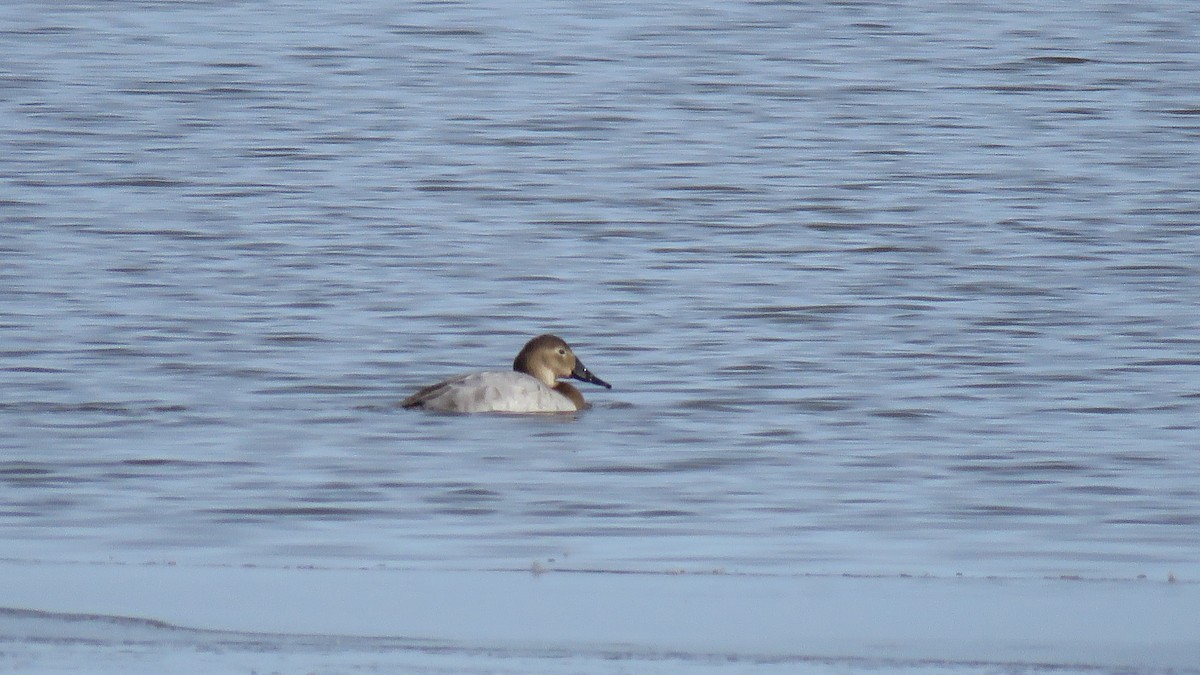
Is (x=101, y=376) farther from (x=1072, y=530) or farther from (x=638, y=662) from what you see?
(x=638, y=662)

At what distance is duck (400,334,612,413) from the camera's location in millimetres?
10828

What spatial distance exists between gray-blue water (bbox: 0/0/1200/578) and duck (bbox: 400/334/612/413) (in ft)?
0.41

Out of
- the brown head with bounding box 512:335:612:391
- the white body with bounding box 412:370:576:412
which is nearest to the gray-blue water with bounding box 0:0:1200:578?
the white body with bounding box 412:370:576:412

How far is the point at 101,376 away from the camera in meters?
11.7

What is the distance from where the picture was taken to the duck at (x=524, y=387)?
1083cm

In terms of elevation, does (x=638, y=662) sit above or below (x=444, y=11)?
above

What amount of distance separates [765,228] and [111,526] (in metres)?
9.27

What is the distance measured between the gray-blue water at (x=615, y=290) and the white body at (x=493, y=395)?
0.10 m

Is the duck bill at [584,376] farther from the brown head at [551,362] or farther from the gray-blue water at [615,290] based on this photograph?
the gray-blue water at [615,290]

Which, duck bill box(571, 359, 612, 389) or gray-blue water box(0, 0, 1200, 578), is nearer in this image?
gray-blue water box(0, 0, 1200, 578)

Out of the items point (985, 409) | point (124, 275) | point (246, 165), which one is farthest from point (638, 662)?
point (246, 165)

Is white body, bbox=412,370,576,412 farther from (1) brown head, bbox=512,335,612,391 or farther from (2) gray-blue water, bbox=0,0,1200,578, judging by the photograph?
(1) brown head, bbox=512,335,612,391

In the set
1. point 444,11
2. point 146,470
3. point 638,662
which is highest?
point 638,662

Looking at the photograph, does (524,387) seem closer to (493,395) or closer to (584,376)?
(493,395)
